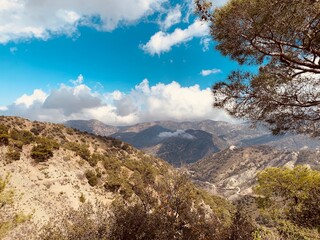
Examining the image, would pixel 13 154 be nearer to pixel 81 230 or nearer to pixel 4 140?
pixel 4 140

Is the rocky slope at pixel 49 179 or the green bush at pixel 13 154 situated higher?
the green bush at pixel 13 154

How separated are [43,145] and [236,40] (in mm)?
32701

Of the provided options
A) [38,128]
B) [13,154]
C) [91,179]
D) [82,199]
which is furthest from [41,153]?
[38,128]

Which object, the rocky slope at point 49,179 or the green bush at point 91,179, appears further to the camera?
the green bush at point 91,179

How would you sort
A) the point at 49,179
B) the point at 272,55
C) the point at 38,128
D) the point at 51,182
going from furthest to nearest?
the point at 38,128 < the point at 49,179 < the point at 51,182 < the point at 272,55

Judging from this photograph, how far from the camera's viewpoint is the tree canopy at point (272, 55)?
8797 mm

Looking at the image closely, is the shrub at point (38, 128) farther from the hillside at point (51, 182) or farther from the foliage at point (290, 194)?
the foliage at point (290, 194)

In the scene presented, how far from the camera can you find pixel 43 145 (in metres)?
35.3

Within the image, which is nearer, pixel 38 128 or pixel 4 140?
pixel 4 140

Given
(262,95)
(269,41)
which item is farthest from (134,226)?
(269,41)

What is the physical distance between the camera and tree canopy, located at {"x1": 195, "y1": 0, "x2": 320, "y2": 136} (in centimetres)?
880

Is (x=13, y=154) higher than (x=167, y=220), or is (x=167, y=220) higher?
(x=13, y=154)

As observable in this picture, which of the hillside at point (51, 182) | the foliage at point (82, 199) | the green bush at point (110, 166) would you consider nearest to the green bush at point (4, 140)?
the hillside at point (51, 182)

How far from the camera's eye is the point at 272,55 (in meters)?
10.2
